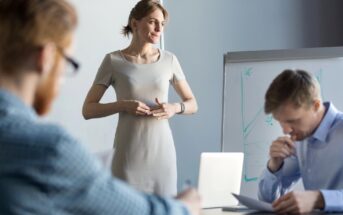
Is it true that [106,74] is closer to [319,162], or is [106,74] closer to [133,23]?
[133,23]

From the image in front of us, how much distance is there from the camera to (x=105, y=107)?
227 centimetres

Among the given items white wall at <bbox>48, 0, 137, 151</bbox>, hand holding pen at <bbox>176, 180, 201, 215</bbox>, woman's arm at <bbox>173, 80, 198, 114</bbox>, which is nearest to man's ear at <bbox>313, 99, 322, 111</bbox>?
hand holding pen at <bbox>176, 180, 201, 215</bbox>

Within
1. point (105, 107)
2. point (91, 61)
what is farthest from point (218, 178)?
point (91, 61)

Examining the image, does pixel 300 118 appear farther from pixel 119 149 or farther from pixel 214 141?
pixel 214 141

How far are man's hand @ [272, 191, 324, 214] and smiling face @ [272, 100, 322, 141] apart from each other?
263 mm

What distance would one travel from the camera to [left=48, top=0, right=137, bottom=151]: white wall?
109 inches

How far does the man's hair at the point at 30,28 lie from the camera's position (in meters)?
0.83

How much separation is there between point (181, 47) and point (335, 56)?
1068 mm

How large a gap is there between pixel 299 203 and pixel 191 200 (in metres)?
0.52

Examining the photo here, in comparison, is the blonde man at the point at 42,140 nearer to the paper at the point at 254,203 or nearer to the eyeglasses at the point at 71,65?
the eyeglasses at the point at 71,65

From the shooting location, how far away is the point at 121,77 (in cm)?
228

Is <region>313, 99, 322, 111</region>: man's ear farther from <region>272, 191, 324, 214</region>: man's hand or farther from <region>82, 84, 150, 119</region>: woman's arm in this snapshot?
<region>82, 84, 150, 119</region>: woman's arm

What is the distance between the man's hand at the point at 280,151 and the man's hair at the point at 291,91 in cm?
17

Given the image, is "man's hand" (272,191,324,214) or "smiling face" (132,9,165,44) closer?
"man's hand" (272,191,324,214)
